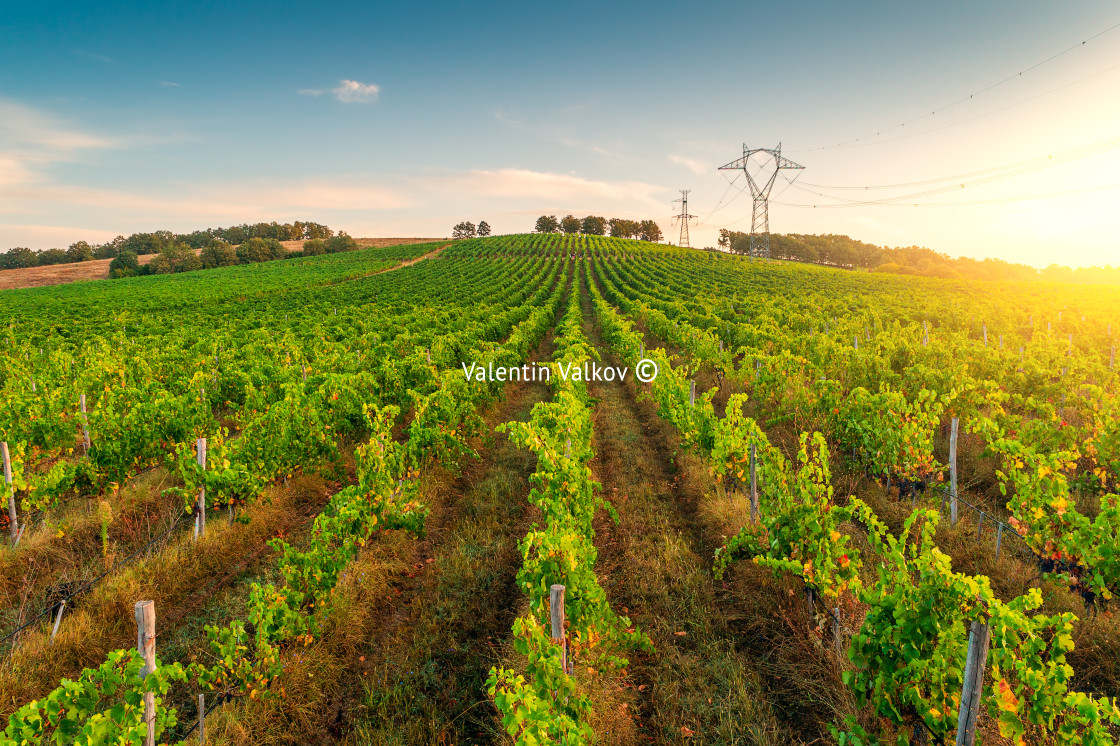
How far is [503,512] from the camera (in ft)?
26.4

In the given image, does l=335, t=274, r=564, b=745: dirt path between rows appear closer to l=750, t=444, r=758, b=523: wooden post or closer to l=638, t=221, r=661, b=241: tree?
l=750, t=444, r=758, b=523: wooden post

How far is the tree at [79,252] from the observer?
98562mm

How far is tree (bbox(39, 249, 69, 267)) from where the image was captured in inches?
3814

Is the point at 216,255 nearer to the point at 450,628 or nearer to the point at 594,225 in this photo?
the point at 594,225

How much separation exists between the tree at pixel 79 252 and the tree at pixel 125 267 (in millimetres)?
30010

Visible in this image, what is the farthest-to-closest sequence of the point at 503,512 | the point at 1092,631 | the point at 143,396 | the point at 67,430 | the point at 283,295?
the point at 283,295, the point at 143,396, the point at 67,430, the point at 503,512, the point at 1092,631

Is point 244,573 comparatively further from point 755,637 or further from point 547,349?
point 547,349

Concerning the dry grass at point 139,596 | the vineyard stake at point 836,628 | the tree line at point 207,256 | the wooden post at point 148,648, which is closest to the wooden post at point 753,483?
the vineyard stake at point 836,628

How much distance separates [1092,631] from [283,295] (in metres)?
53.5

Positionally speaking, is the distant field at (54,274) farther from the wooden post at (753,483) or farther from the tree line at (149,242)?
the wooden post at (753,483)

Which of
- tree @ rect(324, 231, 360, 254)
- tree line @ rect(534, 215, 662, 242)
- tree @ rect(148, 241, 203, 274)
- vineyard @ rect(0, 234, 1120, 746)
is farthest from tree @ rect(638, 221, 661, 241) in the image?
vineyard @ rect(0, 234, 1120, 746)

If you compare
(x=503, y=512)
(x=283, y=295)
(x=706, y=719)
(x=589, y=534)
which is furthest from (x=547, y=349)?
(x=283, y=295)

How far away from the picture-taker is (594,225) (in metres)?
134

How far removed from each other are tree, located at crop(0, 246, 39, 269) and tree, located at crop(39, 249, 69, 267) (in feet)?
2.88
